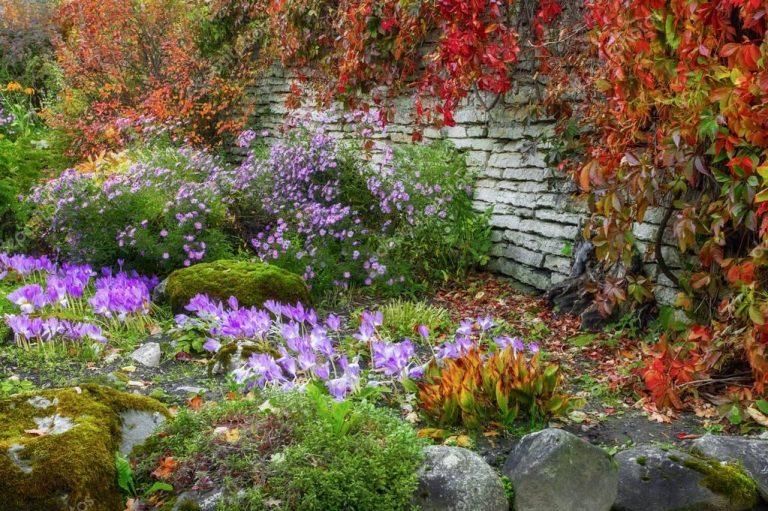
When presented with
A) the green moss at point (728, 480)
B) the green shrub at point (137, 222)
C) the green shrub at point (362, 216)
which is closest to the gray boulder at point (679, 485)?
the green moss at point (728, 480)

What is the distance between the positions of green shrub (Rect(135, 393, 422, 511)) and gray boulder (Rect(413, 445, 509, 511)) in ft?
0.19

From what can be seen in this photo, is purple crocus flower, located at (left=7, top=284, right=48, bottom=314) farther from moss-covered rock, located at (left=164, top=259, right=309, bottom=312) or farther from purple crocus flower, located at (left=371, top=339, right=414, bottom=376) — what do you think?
purple crocus flower, located at (left=371, top=339, right=414, bottom=376)

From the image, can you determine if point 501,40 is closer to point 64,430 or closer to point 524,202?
Answer: point 524,202

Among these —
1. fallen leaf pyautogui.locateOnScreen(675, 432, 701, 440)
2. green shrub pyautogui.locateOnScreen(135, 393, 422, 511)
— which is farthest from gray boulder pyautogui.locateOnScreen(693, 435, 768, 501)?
green shrub pyautogui.locateOnScreen(135, 393, 422, 511)

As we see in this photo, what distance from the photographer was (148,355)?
161 inches

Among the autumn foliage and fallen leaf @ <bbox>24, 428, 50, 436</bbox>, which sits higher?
the autumn foliage

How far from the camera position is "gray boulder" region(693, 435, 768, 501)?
2877mm

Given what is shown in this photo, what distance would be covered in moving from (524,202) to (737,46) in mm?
2568

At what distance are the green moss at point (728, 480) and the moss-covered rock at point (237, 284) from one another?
2792 millimetres

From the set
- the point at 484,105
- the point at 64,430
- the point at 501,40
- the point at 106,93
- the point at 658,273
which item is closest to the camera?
the point at 64,430

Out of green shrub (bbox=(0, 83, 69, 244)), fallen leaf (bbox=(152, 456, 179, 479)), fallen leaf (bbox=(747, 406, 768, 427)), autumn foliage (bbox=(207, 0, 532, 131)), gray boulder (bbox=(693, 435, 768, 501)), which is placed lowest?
green shrub (bbox=(0, 83, 69, 244))

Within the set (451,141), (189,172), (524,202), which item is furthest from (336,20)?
(524,202)

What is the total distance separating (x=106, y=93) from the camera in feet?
30.7

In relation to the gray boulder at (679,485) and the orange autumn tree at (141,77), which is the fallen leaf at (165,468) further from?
the orange autumn tree at (141,77)
